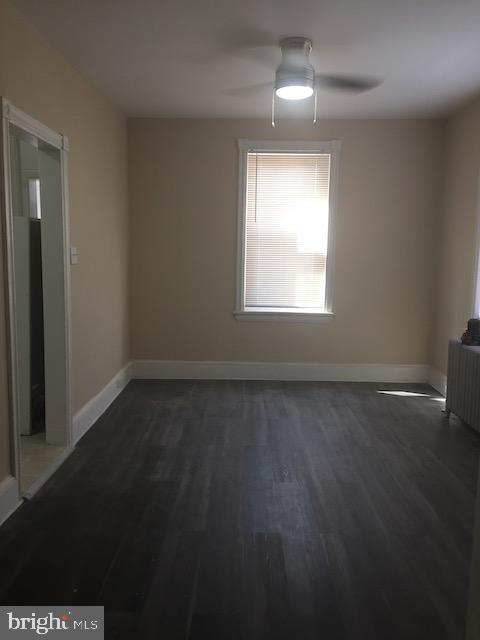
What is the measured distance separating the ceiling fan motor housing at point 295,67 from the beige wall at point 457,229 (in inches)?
75.0

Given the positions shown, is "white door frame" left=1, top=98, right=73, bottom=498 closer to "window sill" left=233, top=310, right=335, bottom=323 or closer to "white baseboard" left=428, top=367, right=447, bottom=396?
"window sill" left=233, top=310, right=335, bottom=323

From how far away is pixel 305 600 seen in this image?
2.08 m

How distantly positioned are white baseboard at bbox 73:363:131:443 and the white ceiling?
2.56 meters

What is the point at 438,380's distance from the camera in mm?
5273

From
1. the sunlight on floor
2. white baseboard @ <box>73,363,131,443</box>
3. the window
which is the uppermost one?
the window

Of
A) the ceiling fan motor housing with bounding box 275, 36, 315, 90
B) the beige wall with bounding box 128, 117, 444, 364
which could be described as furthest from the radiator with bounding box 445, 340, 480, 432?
the ceiling fan motor housing with bounding box 275, 36, 315, 90

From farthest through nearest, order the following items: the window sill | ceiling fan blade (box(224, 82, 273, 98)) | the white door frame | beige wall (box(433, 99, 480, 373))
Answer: the window sill < beige wall (box(433, 99, 480, 373)) < ceiling fan blade (box(224, 82, 273, 98)) < the white door frame

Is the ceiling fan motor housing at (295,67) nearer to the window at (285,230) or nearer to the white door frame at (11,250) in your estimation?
the white door frame at (11,250)

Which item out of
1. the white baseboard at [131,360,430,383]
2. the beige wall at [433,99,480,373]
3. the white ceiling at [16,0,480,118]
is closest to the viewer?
the white ceiling at [16,0,480,118]

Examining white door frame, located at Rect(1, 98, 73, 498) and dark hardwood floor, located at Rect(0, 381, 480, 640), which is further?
white door frame, located at Rect(1, 98, 73, 498)

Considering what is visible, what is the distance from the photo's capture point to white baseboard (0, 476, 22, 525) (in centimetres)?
263

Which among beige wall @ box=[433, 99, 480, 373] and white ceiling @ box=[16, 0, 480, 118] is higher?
white ceiling @ box=[16, 0, 480, 118]

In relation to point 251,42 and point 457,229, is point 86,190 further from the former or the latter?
point 457,229

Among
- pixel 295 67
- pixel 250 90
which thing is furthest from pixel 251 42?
pixel 250 90
